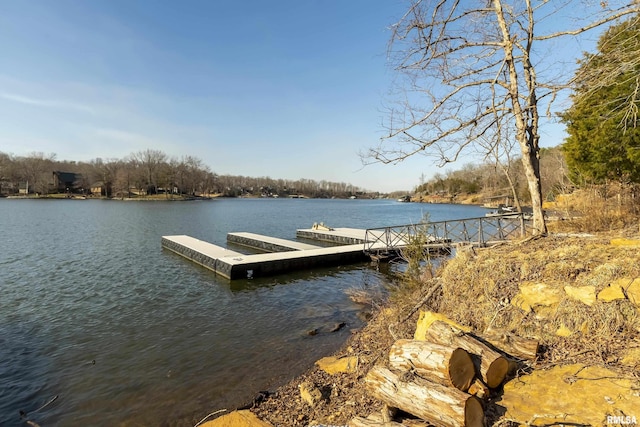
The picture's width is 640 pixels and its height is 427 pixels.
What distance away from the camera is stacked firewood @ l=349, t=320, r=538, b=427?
3.12 metres

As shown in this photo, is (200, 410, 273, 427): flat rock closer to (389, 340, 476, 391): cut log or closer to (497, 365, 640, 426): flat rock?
(389, 340, 476, 391): cut log

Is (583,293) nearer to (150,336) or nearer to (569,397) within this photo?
(569,397)

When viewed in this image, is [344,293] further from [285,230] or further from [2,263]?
[285,230]

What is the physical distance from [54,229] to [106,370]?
27.3 meters

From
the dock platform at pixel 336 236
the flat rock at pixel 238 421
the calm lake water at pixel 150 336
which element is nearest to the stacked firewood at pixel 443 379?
the flat rock at pixel 238 421

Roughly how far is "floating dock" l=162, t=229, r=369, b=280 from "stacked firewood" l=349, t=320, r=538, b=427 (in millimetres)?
10840

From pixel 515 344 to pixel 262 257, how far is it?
1255 centimetres

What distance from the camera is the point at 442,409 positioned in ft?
10.2

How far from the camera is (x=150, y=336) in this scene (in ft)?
26.9

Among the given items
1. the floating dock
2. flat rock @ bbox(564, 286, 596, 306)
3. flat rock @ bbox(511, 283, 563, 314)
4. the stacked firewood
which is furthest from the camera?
the floating dock

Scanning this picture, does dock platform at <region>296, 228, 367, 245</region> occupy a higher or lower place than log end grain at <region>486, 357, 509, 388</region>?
lower

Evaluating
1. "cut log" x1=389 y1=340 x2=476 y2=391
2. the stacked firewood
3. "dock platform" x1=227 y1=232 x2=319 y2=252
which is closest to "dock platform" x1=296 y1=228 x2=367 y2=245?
"dock platform" x1=227 y1=232 x2=319 y2=252

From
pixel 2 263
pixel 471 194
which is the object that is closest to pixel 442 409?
pixel 2 263

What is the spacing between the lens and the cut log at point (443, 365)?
3400 millimetres
